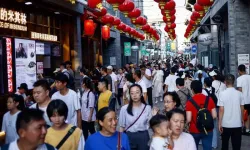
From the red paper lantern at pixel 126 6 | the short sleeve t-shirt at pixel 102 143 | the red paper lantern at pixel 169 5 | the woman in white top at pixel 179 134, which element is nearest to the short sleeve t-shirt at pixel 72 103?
the woman in white top at pixel 179 134

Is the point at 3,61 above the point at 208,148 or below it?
above

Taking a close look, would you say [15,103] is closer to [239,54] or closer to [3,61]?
[3,61]

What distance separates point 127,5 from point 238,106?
6478 millimetres

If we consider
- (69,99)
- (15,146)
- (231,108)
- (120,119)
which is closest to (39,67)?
(69,99)

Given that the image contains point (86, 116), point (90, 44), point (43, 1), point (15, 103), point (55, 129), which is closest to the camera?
point (55, 129)

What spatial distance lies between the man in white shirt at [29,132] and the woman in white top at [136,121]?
239cm

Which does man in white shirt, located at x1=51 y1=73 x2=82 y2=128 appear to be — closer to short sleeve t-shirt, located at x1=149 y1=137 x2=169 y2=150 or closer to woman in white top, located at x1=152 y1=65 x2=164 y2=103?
short sleeve t-shirt, located at x1=149 y1=137 x2=169 y2=150

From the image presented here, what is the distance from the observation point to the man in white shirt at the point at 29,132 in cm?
317

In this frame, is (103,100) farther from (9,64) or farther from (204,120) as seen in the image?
(9,64)

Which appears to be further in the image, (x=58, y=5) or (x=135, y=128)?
(x=58, y=5)

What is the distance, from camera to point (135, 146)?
5512 millimetres

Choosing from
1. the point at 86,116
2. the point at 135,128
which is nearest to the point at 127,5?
the point at 86,116

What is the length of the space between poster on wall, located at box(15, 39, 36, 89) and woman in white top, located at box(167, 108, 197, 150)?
29.0 feet

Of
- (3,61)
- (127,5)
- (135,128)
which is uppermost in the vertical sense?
(127,5)
